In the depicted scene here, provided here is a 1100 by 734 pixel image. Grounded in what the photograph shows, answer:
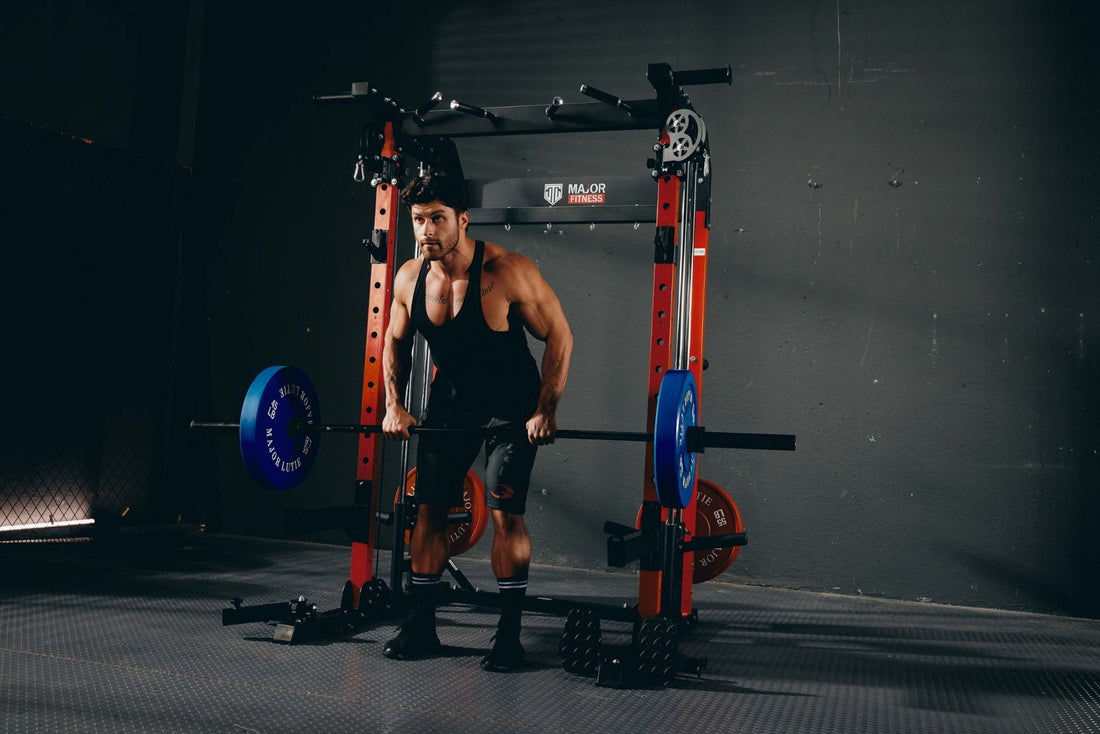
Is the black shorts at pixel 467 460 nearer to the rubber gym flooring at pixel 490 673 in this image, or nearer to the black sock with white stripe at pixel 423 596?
the black sock with white stripe at pixel 423 596

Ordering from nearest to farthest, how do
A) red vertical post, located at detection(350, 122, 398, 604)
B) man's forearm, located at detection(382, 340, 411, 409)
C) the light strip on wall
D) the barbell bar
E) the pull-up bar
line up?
the barbell bar
the pull-up bar
man's forearm, located at detection(382, 340, 411, 409)
red vertical post, located at detection(350, 122, 398, 604)
the light strip on wall

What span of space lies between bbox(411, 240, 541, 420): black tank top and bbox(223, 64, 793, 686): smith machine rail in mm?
384

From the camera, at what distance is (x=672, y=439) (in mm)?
2205

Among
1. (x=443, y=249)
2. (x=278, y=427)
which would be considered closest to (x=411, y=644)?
(x=278, y=427)

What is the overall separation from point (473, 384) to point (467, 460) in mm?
235

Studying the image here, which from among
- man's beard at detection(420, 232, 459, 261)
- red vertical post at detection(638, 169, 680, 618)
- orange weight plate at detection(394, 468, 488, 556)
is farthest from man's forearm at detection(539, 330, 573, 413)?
orange weight plate at detection(394, 468, 488, 556)

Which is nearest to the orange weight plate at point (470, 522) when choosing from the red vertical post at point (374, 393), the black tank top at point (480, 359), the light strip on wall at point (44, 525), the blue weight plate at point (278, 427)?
the red vertical post at point (374, 393)

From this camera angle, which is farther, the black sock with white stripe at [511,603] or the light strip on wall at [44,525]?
the light strip on wall at [44,525]

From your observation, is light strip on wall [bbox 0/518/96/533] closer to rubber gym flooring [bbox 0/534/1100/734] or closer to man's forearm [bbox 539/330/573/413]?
rubber gym flooring [bbox 0/534/1100/734]

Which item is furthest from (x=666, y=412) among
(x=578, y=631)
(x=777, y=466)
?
(x=777, y=466)

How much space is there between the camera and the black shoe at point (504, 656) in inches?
96.0

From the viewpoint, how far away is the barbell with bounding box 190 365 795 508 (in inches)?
Result: 87.7

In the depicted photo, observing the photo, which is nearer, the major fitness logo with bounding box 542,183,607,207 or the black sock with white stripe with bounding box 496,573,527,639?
the black sock with white stripe with bounding box 496,573,527,639

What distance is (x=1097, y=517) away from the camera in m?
3.50
